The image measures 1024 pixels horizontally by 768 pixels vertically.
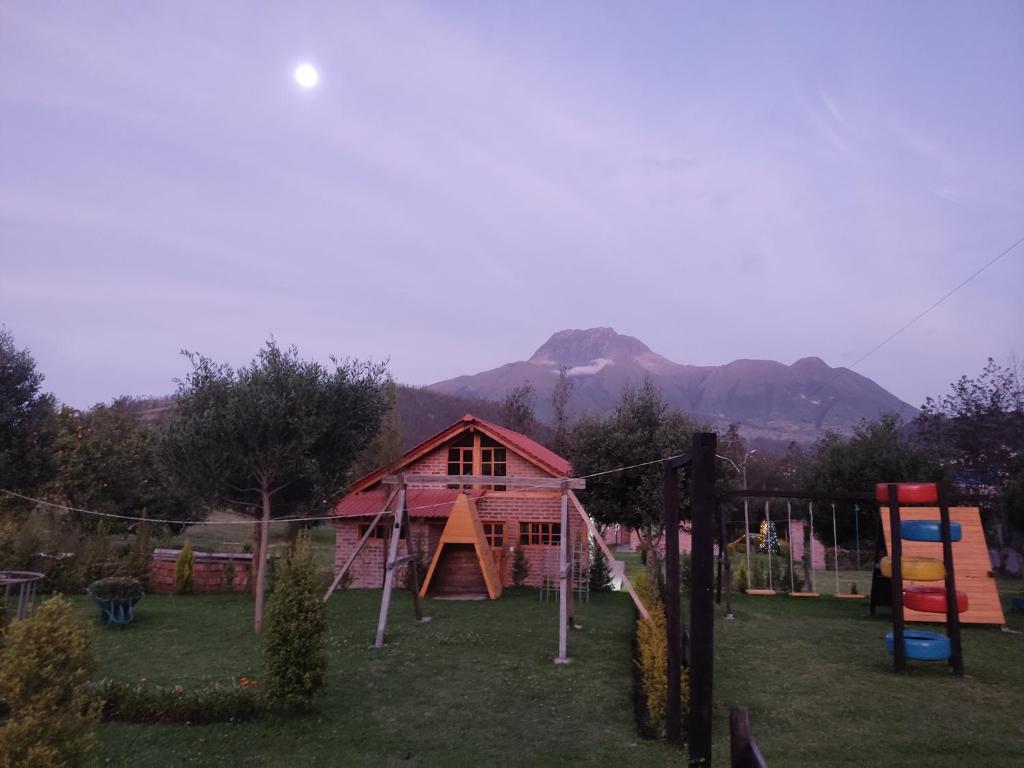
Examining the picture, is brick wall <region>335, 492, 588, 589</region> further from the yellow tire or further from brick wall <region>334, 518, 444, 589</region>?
the yellow tire

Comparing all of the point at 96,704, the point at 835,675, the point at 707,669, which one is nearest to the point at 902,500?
the point at 835,675

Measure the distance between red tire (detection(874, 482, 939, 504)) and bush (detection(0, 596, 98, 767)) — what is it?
10.8 m

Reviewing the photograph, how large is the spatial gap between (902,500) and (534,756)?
7.58m

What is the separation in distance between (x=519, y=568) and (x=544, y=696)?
12726 millimetres

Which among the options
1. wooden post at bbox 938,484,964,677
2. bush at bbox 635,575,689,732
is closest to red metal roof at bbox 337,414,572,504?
wooden post at bbox 938,484,964,677

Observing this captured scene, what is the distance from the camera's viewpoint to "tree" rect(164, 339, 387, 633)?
13984 millimetres

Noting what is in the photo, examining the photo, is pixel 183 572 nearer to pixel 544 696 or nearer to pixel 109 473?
pixel 109 473

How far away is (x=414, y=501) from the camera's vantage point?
897 inches

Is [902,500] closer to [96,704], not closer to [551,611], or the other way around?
[551,611]

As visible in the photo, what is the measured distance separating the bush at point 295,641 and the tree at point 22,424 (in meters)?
15.5

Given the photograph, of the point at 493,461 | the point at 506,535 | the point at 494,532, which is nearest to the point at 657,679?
the point at 506,535

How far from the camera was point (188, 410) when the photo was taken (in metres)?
14.4

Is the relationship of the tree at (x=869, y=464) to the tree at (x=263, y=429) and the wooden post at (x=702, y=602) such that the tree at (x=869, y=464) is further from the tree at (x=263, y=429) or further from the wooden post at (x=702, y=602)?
the wooden post at (x=702, y=602)

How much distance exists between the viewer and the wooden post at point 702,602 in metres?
6.22
